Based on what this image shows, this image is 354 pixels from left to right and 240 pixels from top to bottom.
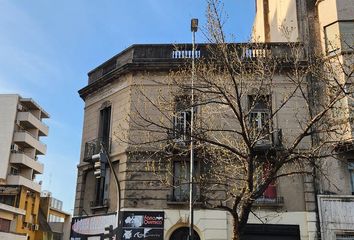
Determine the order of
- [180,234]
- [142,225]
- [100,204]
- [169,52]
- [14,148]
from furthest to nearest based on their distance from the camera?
[14,148] → [169,52] → [100,204] → [180,234] → [142,225]

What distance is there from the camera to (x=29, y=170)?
1916 inches

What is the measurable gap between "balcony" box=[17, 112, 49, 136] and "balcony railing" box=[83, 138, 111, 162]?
2829cm

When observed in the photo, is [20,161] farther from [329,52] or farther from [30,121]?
[329,52]

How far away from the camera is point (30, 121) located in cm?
4962

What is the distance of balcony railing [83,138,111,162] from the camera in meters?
22.4

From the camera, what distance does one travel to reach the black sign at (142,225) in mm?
19750

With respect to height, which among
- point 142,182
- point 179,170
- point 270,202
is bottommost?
point 270,202

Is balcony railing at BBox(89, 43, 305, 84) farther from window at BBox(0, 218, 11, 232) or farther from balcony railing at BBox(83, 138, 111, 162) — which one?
window at BBox(0, 218, 11, 232)

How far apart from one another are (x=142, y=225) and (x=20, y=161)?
30.5 metres

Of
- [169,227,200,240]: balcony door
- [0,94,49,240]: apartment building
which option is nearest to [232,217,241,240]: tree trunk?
[169,227,200,240]: balcony door

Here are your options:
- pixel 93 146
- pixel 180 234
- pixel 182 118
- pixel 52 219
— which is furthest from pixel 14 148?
pixel 182 118

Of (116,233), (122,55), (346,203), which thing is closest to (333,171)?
(346,203)

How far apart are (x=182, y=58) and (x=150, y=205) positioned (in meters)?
7.35

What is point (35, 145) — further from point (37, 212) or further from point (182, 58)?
point (182, 58)
